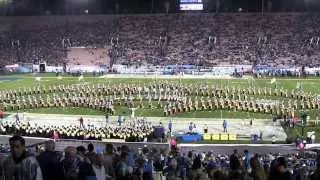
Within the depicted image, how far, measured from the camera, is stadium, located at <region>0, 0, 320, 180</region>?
10.4 metres

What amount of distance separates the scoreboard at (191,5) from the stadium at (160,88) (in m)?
0.12

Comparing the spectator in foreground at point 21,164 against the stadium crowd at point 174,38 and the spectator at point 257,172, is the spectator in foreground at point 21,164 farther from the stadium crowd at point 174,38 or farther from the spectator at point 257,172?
the stadium crowd at point 174,38

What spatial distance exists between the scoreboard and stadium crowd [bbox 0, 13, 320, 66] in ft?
3.92

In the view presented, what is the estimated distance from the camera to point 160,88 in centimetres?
4012

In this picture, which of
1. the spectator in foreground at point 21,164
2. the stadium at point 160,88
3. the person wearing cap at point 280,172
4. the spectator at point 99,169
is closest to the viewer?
the spectator in foreground at point 21,164

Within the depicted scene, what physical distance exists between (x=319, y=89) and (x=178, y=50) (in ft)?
77.7

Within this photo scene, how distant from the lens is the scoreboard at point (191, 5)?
219 ft

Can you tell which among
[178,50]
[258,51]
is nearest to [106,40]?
[178,50]

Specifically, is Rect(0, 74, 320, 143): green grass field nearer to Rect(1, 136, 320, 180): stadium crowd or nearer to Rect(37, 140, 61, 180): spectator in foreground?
Rect(1, 136, 320, 180): stadium crowd

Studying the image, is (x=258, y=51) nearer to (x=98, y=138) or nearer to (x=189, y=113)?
(x=189, y=113)

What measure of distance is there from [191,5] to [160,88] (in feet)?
93.5

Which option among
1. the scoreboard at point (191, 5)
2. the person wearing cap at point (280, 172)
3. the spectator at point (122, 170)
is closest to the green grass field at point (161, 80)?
the scoreboard at point (191, 5)

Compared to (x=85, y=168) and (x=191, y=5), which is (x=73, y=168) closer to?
(x=85, y=168)

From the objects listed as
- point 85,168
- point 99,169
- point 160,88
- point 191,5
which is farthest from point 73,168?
point 191,5
